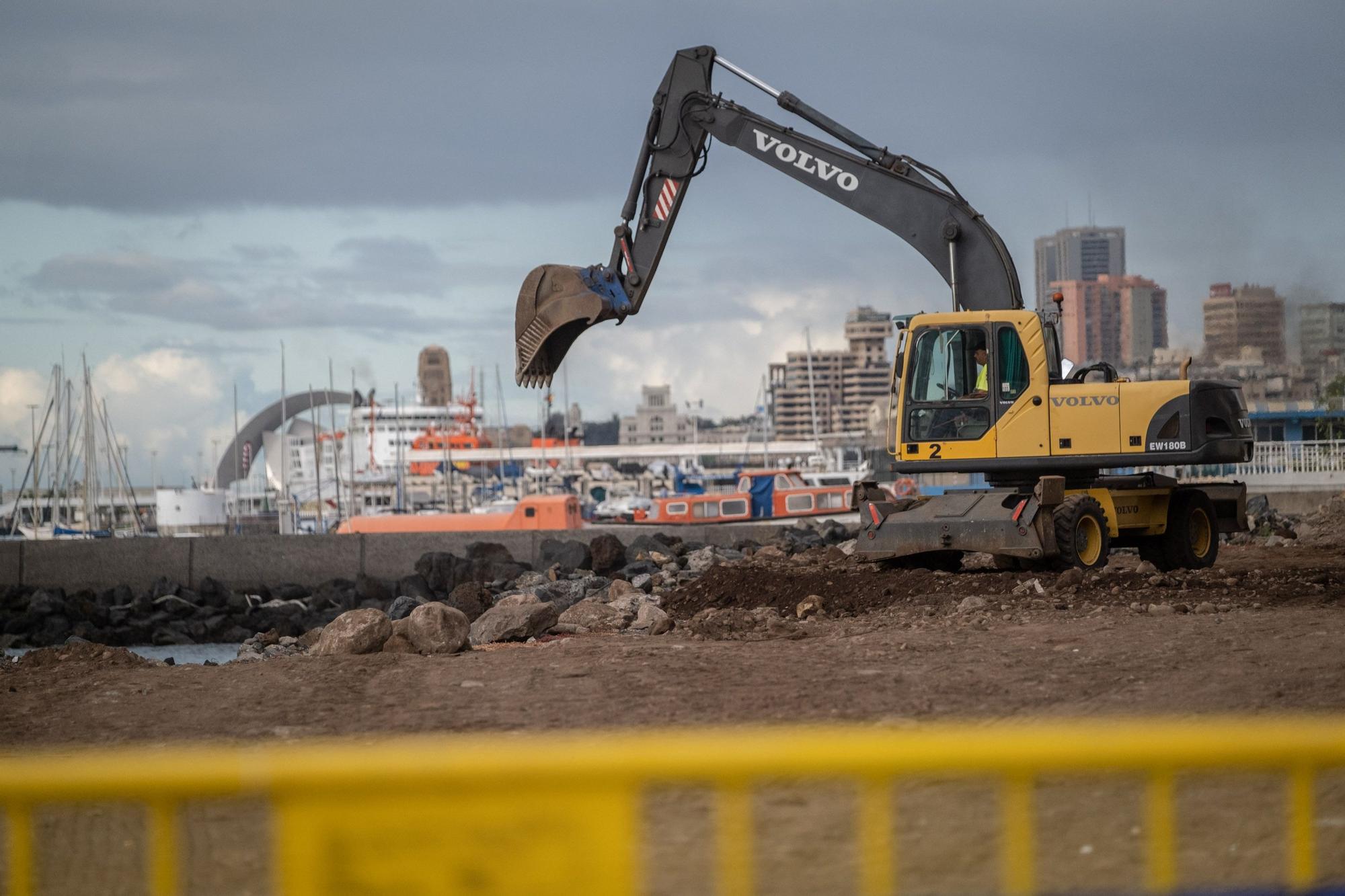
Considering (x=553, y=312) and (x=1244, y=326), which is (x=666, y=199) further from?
(x=1244, y=326)

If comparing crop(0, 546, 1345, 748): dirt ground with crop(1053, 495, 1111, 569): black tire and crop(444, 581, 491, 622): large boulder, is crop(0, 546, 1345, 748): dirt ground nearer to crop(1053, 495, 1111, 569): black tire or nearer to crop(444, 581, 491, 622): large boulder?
crop(1053, 495, 1111, 569): black tire

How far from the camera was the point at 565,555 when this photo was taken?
→ 2536 cm

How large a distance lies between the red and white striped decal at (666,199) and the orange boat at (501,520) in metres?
16.3

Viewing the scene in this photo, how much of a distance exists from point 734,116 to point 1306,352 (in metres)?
82.8

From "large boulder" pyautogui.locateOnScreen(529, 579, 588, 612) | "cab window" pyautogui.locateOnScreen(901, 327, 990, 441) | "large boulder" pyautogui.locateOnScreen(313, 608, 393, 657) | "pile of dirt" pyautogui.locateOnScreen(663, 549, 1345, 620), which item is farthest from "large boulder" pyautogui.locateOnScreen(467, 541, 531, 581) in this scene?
"large boulder" pyautogui.locateOnScreen(313, 608, 393, 657)

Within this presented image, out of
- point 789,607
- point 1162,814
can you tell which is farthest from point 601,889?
point 789,607

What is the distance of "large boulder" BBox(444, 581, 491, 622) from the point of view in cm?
1919

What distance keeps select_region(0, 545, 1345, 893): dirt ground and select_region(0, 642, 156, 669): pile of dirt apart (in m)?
0.04

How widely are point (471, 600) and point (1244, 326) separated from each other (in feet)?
356

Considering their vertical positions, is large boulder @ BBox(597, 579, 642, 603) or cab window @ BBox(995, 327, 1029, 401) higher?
cab window @ BBox(995, 327, 1029, 401)

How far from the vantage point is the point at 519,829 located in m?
2.55

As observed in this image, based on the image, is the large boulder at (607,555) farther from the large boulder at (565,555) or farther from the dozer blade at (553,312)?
the dozer blade at (553,312)

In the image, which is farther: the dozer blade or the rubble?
the dozer blade

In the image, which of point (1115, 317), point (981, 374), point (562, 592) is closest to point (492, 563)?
point (562, 592)
